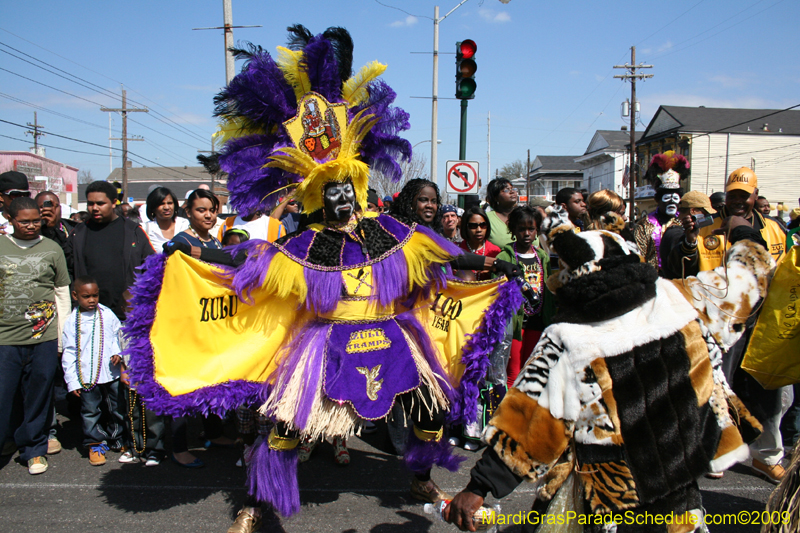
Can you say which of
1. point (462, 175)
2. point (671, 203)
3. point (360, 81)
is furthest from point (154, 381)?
point (462, 175)

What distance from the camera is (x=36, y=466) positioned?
404cm

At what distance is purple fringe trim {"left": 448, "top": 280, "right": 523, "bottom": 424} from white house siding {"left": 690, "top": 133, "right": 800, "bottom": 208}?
38.2m

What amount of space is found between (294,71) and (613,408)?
9.03 feet

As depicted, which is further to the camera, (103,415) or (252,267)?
(103,415)

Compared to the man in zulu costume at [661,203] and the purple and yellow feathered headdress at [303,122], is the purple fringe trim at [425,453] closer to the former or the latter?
the purple and yellow feathered headdress at [303,122]

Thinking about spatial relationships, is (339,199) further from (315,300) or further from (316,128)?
(315,300)

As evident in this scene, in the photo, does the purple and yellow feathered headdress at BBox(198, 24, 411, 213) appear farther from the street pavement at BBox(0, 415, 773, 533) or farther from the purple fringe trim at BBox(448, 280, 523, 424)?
the street pavement at BBox(0, 415, 773, 533)

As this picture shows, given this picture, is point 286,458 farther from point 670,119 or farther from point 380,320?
point 670,119

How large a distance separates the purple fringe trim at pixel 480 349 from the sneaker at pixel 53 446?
3.43 m

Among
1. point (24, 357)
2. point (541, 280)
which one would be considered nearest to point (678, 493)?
point (541, 280)

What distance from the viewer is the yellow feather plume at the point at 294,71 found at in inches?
132

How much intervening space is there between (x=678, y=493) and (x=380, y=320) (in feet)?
5.91

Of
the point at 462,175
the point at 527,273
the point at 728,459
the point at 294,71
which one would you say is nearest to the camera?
the point at 728,459

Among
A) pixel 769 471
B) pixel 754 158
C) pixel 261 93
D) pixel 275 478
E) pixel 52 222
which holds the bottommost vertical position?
pixel 769 471
